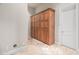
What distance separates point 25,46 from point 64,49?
0.44m

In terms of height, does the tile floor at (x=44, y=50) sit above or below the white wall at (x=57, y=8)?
below

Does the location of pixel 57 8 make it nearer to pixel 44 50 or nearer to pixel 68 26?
pixel 68 26

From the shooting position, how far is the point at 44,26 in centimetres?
120

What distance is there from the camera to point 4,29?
1169 millimetres

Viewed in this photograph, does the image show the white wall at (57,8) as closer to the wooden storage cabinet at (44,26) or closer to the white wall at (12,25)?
the wooden storage cabinet at (44,26)

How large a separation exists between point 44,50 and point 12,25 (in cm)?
47

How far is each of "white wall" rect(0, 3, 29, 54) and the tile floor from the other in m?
0.09

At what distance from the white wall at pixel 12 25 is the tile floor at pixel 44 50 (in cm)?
9

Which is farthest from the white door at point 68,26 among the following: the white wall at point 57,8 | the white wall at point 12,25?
the white wall at point 12,25

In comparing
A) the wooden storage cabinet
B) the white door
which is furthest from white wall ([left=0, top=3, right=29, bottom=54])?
the white door

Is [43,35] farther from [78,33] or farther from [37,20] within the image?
[78,33]

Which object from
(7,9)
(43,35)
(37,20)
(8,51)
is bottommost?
(8,51)

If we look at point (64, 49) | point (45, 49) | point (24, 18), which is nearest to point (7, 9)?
point (24, 18)

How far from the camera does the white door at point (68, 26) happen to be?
115 cm
